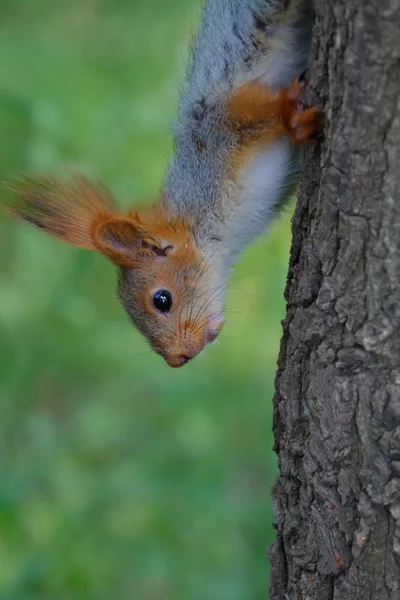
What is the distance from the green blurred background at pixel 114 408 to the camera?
2.75m

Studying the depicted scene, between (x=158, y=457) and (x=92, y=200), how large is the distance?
98 cm

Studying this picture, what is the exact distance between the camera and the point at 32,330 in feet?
10.3

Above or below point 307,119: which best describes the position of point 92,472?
below

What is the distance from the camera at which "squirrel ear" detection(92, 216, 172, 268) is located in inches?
89.0

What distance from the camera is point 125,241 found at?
7.52ft

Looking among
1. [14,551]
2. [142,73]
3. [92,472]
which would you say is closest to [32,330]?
[92,472]

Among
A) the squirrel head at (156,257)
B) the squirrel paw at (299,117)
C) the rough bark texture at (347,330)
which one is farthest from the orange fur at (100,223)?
the rough bark texture at (347,330)

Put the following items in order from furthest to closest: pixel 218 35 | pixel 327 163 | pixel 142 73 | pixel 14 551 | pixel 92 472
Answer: pixel 142 73 < pixel 92 472 < pixel 14 551 < pixel 218 35 < pixel 327 163

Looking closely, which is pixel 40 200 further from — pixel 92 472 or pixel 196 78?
pixel 92 472

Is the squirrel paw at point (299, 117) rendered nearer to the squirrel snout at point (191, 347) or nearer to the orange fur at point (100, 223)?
the orange fur at point (100, 223)

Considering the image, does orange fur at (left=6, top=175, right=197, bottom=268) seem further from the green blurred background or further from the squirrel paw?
the squirrel paw

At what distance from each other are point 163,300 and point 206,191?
298 mm

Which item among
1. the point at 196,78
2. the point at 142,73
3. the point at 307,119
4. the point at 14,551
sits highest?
the point at 142,73

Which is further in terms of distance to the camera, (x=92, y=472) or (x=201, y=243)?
(x=92, y=472)
